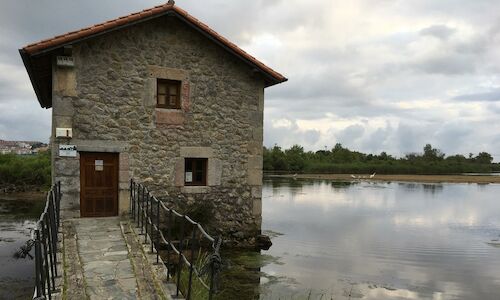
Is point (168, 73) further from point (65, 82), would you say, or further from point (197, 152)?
point (65, 82)

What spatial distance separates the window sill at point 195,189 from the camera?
11334 mm

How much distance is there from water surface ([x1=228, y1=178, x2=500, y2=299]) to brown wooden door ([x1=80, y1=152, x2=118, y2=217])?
377cm

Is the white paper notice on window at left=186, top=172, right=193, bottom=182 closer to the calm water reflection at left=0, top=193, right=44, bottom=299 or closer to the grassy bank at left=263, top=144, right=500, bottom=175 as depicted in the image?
the calm water reflection at left=0, top=193, right=44, bottom=299

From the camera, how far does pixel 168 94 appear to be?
1130 cm

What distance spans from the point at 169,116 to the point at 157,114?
31cm

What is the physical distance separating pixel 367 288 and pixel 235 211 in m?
4.15

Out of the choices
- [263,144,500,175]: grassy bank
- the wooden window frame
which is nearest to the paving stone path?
the wooden window frame

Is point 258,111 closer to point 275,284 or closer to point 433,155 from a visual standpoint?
point 275,284

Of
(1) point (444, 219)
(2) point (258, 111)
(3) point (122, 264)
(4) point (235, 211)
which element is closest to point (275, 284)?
(4) point (235, 211)

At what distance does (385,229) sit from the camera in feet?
54.7

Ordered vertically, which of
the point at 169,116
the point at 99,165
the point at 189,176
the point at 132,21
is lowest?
the point at 189,176

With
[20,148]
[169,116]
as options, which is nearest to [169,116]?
[169,116]

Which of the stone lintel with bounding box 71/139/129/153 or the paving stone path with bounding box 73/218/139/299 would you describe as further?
the stone lintel with bounding box 71/139/129/153

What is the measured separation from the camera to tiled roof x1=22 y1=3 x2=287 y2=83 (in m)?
9.50
